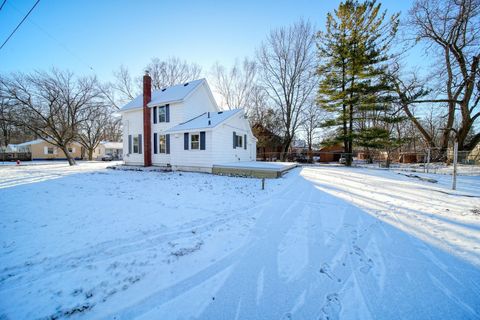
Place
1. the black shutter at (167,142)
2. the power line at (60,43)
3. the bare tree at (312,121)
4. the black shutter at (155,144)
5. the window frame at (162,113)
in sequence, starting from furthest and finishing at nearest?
the bare tree at (312,121) → the black shutter at (155,144) → the window frame at (162,113) → the black shutter at (167,142) → the power line at (60,43)

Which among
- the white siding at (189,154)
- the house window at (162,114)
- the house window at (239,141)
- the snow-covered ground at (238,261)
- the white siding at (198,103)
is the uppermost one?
the white siding at (198,103)

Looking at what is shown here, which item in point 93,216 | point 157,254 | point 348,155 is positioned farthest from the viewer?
point 348,155

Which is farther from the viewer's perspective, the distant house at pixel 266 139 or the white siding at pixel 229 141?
the distant house at pixel 266 139

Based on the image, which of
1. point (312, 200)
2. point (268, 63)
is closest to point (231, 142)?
point (312, 200)

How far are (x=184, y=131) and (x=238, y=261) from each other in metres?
10.9

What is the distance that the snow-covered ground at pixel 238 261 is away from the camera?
1890 mm

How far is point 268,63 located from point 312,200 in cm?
2190

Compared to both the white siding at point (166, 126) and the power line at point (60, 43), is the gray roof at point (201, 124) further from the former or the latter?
the power line at point (60, 43)

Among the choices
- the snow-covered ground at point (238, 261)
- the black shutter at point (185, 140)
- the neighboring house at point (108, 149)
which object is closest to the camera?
the snow-covered ground at point (238, 261)

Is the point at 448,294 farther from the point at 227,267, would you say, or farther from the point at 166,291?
the point at 166,291

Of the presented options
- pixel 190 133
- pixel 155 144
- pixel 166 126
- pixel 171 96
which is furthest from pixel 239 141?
pixel 155 144

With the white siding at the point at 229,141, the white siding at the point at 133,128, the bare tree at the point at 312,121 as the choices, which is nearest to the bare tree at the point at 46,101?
the white siding at the point at 133,128

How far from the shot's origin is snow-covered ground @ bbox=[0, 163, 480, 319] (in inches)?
74.4

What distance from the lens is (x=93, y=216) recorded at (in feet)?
14.0
